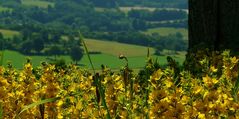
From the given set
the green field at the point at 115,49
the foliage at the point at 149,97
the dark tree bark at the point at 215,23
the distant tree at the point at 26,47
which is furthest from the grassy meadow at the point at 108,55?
the foliage at the point at 149,97

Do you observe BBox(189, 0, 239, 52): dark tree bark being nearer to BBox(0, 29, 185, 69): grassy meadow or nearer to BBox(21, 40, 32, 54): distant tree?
BBox(0, 29, 185, 69): grassy meadow

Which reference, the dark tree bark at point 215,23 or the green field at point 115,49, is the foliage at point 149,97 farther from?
the green field at point 115,49

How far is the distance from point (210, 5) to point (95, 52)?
13545 cm

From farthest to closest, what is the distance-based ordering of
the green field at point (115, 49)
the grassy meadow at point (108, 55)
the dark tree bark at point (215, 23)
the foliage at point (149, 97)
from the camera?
1. the green field at point (115, 49)
2. the grassy meadow at point (108, 55)
3. the dark tree bark at point (215, 23)
4. the foliage at point (149, 97)

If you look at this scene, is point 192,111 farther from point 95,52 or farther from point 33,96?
point 95,52

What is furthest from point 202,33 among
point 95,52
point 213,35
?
point 95,52

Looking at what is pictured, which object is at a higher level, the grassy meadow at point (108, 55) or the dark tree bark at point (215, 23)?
the dark tree bark at point (215, 23)

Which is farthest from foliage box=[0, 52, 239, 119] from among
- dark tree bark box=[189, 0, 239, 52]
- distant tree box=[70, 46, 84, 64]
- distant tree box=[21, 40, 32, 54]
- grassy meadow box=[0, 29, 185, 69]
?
distant tree box=[21, 40, 32, 54]

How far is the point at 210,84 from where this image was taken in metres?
4.07

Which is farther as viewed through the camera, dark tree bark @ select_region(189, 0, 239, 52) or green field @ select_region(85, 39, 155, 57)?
green field @ select_region(85, 39, 155, 57)

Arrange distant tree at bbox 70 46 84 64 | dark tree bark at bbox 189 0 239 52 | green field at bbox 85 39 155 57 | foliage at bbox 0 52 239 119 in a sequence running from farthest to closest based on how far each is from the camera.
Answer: green field at bbox 85 39 155 57 < distant tree at bbox 70 46 84 64 < dark tree bark at bbox 189 0 239 52 < foliage at bbox 0 52 239 119

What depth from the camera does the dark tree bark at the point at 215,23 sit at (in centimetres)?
1290

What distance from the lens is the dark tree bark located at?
508 inches

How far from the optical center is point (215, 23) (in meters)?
13.2
